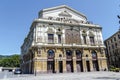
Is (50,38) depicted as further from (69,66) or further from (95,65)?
(95,65)

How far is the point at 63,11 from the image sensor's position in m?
41.0

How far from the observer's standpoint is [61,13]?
40.2m

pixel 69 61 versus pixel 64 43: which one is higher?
pixel 64 43

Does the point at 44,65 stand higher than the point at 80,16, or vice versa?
the point at 80,16

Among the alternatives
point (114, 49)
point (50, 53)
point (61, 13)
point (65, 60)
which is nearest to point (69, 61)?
point (65, 60)

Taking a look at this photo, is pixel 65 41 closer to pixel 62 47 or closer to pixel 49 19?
pixel 62 47

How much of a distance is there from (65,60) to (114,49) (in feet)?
92.8

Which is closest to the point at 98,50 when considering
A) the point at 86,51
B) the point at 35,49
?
the point at 86,51

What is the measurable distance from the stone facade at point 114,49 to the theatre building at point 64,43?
14.7 m

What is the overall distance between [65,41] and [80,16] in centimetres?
1161

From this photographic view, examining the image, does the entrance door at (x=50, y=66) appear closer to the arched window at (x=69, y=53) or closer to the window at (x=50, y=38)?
the arched window at (x=69, y=53)

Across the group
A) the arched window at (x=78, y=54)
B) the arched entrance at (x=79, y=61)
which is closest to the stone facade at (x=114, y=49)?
the arched window at (x=78, y=54)

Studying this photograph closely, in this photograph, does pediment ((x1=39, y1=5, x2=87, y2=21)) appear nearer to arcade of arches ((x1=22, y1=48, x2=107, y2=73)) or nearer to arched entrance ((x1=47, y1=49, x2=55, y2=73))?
arcade of arches ((x1=22, y1=48, x2=107, y2=73))

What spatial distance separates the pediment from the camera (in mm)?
39334
